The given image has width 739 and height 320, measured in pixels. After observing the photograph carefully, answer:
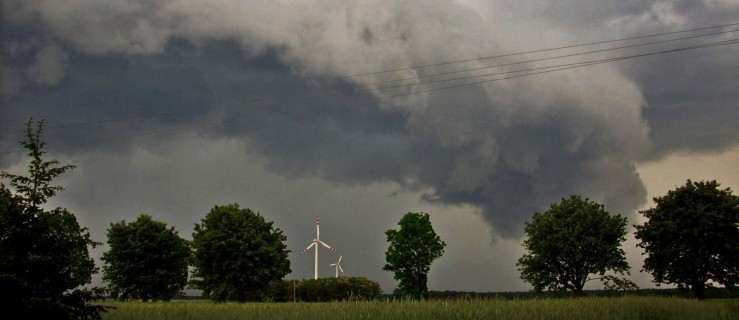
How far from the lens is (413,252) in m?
72.0

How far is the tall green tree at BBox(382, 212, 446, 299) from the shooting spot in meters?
71.8

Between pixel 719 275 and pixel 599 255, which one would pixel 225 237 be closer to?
pixel 599 255

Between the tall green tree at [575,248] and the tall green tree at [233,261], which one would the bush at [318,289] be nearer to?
the tall green tree at [233,261]

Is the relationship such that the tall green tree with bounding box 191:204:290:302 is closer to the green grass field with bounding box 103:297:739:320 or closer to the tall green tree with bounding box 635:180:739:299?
the green grass field with bounding box 103:297:739:320

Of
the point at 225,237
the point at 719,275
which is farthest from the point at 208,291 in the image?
the point at 719,275

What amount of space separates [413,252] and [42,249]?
190 feet

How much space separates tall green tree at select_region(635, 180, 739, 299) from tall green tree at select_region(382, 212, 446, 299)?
23.1m

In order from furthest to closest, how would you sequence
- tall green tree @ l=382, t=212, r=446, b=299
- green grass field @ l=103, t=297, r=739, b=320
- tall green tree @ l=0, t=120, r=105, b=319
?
tall green tree @ l=382, t=212, r=446, b=299 < green grass field @ l=103, t=297, r=739, b=320 < tall green tree @ l=0, t=120, r=105, b=319

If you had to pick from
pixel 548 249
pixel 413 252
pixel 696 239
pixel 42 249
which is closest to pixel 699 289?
pixel 696 239

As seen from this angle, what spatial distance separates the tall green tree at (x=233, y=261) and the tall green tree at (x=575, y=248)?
26.8 m

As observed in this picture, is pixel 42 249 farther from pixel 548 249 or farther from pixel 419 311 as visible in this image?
pixel 548 249

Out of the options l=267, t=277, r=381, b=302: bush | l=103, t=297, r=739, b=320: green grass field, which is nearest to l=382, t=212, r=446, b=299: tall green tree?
l=267, t=277, r=381, b=302: bush

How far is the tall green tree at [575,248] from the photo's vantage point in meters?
61.7

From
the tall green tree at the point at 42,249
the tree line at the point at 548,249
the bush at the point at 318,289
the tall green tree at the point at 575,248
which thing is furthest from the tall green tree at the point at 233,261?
the tall green tree at the point at 42,249
